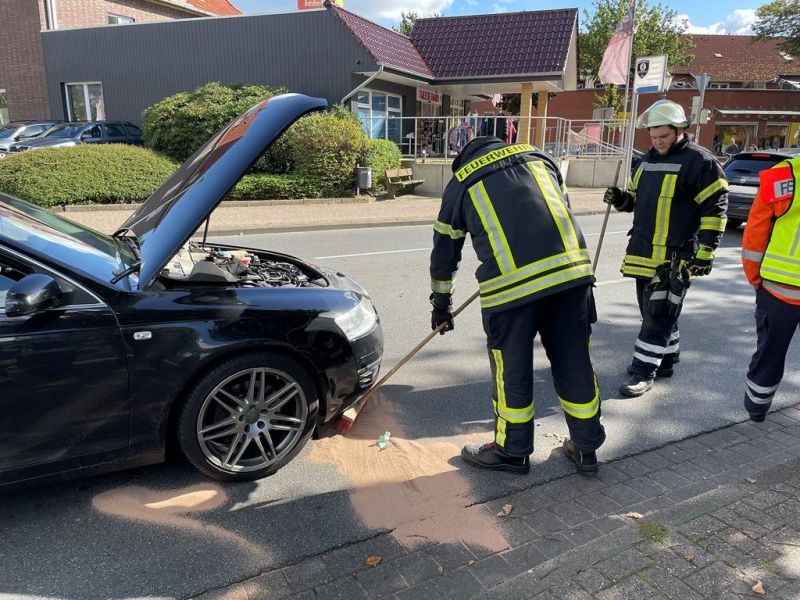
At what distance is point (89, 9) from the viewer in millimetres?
23594

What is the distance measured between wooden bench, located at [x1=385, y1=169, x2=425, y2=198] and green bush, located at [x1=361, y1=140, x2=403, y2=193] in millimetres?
178

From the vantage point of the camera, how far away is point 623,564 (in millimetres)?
2287

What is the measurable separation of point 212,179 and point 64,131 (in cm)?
1717

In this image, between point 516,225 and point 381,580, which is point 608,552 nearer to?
point 381,580

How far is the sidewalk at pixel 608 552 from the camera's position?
219 cm

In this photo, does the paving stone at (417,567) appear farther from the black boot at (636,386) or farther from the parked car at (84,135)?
the parked car at (84,135)

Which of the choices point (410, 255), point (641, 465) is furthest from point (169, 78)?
point (641, 465)

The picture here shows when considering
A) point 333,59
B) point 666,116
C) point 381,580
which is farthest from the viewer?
point 333,59

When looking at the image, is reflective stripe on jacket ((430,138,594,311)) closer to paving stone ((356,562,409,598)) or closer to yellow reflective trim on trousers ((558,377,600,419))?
yellow reflective trim on trousers ((558,377,600,419))

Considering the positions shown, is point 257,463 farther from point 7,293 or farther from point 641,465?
point 641,465

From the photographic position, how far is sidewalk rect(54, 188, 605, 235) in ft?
36.6

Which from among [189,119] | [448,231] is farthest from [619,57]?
[448,231]

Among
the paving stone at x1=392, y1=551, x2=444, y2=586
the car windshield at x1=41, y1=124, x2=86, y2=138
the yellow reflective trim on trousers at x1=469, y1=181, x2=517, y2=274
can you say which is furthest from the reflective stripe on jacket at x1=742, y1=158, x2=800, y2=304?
the car windshield at x1=41, y1=124, x2=86, y2=138

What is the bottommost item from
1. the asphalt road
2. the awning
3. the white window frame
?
the asphalt road
